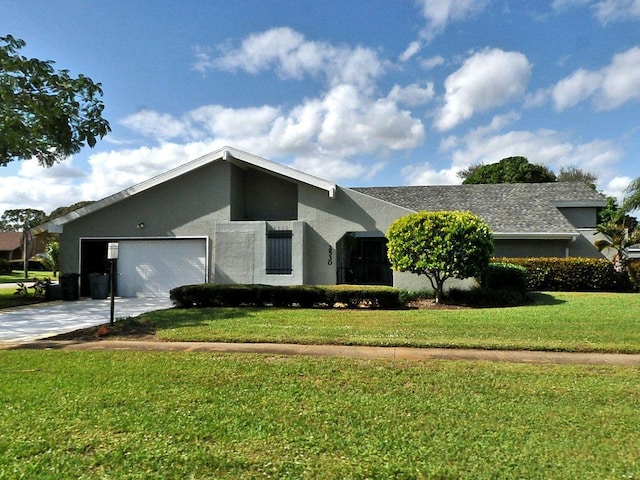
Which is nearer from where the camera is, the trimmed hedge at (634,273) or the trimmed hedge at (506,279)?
the trimmed hedge at (506,279)

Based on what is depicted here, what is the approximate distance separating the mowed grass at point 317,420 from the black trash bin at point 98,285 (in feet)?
35.2

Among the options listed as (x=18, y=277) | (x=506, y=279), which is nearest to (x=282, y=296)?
(x=506, y=279)

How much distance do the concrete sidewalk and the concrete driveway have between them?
5.08ft

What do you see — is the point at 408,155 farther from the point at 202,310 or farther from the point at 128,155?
the point at 202,310

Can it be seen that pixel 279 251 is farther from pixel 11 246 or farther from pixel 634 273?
pixel 11 246

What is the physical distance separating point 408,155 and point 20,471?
76.7 ft

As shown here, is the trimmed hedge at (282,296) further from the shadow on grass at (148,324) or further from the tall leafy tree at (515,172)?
the tall leafy tree at (515,172)

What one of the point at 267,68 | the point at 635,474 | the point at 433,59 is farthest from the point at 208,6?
the point at 635,474

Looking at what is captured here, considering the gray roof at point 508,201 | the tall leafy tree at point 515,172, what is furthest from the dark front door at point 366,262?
the tall leafy tree at point 515,172

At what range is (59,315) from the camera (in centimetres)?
1225

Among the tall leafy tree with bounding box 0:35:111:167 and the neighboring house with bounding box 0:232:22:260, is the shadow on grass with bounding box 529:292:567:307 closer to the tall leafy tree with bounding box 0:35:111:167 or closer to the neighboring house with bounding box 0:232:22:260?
the tall leafy tree with bounding box 0:35:111:167

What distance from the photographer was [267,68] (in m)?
15.6

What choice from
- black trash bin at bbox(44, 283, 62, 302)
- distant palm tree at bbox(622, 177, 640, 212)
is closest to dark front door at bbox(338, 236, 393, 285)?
distant palm tree at bbox(622, 177, 640, 212)

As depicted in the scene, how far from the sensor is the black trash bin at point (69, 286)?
52.5ft
